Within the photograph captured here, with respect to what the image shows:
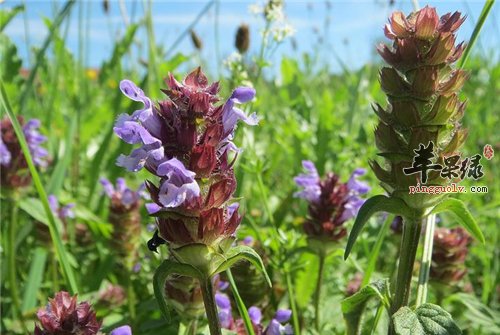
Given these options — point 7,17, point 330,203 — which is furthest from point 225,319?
point 7,17

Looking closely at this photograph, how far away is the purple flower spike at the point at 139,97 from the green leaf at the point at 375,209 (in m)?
0.54

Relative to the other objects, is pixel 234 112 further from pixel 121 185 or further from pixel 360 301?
pixel 121 185

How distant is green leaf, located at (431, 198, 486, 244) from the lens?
1.37m

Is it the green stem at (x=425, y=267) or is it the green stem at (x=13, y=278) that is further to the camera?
the green stem at (x=13, y=278)

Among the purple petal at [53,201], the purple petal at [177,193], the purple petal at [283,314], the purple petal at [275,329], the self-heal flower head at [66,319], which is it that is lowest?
the purple petal at [275,329]

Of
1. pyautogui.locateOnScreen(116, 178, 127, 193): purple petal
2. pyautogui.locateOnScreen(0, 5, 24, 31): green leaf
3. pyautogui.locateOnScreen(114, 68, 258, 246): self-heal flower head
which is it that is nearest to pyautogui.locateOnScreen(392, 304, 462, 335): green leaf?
pyautogui.locateOnScreen(114, 68, 258, 246): self-heal flower head

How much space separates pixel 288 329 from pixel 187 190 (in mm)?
889

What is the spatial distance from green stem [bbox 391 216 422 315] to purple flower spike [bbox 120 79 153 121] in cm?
71

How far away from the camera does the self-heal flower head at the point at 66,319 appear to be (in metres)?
1.33

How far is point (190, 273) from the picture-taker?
1308mm

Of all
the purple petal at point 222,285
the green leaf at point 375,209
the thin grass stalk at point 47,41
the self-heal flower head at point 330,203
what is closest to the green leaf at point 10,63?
Result: the thin grass stalk at point 47,41

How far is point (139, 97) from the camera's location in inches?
54.4

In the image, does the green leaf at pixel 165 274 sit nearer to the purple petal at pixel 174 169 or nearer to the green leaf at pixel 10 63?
the purple petal at pixel 174 169

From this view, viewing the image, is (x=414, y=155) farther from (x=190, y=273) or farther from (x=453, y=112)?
(x=190, y=273)
